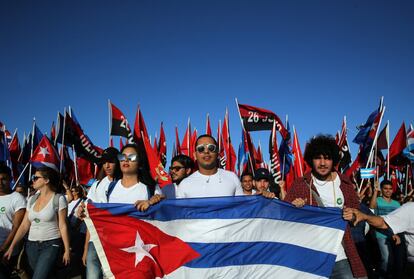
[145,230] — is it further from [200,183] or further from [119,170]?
[119,170]

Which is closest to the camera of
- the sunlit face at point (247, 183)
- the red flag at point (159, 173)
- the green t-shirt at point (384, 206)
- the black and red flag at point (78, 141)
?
the green t-shirt at point (384, 206)

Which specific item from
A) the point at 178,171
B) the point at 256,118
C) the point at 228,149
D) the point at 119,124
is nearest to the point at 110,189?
the point at 178,171

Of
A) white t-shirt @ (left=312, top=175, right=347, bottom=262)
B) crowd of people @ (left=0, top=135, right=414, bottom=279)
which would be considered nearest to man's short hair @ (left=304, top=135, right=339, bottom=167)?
crowd of people @ (left=0, top=135, right=414, bottom=279)

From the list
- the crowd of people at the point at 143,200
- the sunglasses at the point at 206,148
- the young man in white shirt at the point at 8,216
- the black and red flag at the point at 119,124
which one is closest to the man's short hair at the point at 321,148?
the crowd of people at the point at 143,200

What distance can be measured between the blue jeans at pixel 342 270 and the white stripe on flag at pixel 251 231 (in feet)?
0.62

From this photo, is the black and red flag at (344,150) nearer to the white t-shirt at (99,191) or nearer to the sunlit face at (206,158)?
the sunlit face at (206,158)

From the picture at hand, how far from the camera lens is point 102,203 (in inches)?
156

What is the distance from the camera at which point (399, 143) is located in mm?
12422

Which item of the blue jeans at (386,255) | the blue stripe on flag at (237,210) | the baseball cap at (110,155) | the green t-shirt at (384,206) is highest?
the baseball cap at (110,155)

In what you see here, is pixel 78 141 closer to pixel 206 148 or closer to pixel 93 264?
pixel 93 264

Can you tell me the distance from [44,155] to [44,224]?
5.76m

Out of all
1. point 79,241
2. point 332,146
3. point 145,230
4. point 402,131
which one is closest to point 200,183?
point 145,230

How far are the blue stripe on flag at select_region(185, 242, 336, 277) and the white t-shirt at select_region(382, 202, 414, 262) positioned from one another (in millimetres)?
637

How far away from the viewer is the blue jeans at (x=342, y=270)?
3.51 metres
